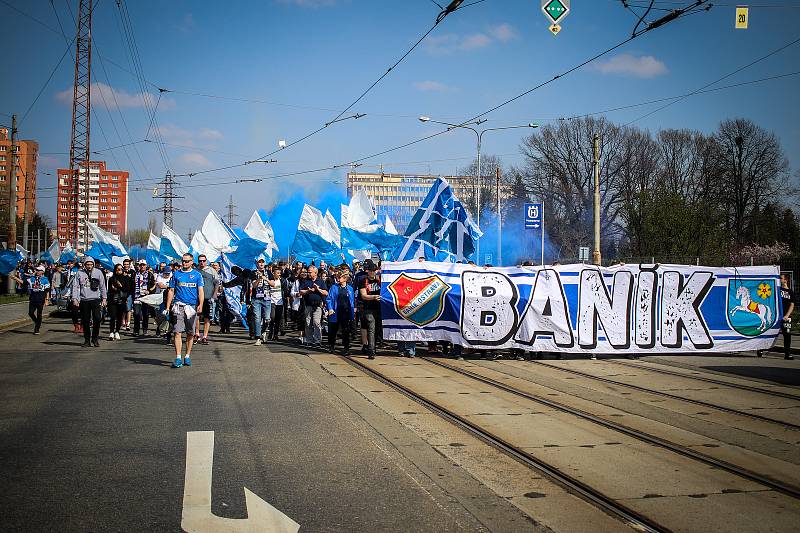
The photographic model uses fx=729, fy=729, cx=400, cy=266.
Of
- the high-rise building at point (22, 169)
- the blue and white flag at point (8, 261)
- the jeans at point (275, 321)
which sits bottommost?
the jeans at point (275, 321)

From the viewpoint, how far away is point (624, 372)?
41.3 feet

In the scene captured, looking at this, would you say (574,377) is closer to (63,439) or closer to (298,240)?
(63,439)

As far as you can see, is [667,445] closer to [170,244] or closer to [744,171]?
[170,244]

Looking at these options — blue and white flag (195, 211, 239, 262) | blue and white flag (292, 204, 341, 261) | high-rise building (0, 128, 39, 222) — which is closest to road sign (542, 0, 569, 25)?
blue and white flag (292, 204, 341, 261)

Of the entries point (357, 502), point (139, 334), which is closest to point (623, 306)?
point (357, 502)

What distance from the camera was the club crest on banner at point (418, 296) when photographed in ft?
48.7

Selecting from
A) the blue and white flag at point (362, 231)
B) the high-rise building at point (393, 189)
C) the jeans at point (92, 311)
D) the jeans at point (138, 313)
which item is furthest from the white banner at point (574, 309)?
A: the high-rise building at point (393, 189)

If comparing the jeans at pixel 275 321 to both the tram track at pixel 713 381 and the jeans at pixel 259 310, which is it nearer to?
the jeans at pixel 259 310

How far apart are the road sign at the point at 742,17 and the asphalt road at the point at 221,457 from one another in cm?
1134

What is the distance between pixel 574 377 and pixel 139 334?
38.8 ft

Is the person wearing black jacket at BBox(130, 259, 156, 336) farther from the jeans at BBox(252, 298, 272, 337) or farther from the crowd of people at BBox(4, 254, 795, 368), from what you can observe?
the jeans at BBox(252, 298, 272, 337)

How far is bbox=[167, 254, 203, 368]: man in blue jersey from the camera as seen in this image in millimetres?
12414

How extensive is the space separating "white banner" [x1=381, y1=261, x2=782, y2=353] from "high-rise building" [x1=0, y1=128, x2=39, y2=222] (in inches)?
1364

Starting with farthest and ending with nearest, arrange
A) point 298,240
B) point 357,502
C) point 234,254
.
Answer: point 298,240 < point 234,254 < point 357,502
